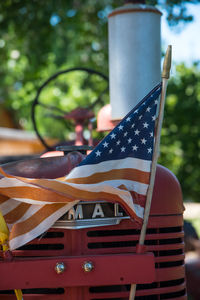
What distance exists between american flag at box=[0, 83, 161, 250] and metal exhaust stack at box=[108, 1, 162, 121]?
1.12m

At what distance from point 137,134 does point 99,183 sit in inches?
12.9

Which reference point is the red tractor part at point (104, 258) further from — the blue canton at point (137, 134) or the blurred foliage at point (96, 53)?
the blurred foliage at point (96, 53)

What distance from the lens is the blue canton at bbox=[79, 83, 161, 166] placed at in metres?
2.62

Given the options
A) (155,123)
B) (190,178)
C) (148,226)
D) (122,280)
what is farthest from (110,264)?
(190,178)

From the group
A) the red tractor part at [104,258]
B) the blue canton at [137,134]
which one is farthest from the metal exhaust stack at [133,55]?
the blue canton at [137,134]

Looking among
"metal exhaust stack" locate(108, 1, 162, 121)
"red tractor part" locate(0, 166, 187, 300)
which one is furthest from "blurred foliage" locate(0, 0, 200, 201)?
"red tractor part" locate(0, 166, 187, 300)

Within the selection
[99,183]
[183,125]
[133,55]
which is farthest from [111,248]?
[183,125]

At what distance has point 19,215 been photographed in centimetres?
267

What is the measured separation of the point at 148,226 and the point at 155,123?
0.58 meters

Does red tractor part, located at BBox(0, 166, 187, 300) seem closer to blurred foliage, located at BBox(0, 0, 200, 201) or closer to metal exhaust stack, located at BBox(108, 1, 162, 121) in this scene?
metal exhaust stack, located at BBox(108, 1, 162, 121)

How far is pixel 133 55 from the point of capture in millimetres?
3836

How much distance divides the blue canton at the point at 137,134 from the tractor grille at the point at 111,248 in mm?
377

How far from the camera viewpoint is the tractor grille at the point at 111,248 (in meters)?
2.67

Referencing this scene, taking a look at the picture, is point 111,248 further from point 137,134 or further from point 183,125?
point 183,125
